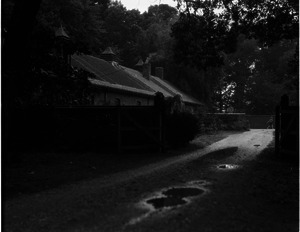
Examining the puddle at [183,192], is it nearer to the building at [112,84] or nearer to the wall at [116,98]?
the building at [112,84]

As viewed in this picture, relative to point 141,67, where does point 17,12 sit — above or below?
below

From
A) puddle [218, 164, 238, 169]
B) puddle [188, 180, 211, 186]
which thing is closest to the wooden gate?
puddle [218, 164, 238, 169]

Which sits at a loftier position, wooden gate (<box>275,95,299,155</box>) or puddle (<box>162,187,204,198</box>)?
wooden gate (<box>275,95,299,155</box>)

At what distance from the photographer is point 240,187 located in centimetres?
828

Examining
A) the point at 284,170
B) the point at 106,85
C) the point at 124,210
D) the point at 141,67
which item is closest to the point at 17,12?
the point at 124,210

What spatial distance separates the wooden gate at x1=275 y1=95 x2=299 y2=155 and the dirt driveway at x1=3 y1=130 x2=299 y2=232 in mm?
2908

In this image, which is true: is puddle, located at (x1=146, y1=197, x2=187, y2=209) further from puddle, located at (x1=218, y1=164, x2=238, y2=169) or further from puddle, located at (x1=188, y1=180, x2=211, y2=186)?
puddle, located at (x1=218, y1=164, x2=238, y2=169)

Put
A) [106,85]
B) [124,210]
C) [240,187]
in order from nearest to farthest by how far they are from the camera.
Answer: [124,210], [240,187], [106,85]

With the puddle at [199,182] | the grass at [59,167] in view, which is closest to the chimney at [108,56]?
the grass at [59,167]

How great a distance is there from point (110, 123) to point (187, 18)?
584 centimetres

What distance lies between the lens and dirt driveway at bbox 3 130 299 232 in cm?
557

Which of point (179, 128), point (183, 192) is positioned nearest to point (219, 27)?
point (179, 128)

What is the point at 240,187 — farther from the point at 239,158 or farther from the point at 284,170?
the point at 239,158

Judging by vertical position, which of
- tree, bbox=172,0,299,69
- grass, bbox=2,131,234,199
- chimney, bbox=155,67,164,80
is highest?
chimney, bbox=155,67,164,80
